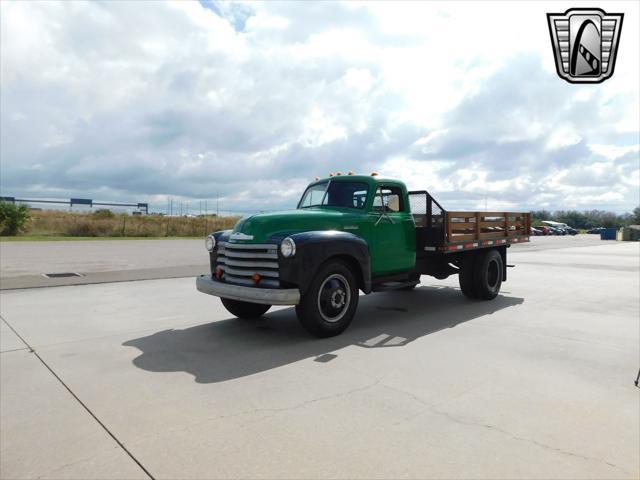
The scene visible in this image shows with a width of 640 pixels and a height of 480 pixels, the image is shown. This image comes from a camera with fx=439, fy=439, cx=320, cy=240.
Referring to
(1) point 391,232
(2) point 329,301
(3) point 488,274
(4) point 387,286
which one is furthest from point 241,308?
(3) point 488,274

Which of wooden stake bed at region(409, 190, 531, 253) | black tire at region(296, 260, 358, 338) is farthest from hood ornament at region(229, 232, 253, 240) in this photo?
wooden stake bed at region(409, 190, 531, 253)

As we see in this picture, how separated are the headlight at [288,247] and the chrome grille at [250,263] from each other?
16 cm

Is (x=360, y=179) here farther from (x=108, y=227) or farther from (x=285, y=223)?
(x=108, y=227)

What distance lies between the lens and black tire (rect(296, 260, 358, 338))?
5211 millimetres

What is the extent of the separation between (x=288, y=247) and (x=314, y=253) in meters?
0.34

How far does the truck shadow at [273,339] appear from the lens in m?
4.42

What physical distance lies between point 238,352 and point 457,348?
96.7 inches

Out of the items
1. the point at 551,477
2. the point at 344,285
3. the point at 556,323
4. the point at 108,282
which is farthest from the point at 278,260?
the point at 108,282

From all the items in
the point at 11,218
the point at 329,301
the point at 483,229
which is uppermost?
the point at 11,218

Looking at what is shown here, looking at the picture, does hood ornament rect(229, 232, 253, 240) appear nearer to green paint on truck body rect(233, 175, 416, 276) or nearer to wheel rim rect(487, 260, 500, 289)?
green paint on truck body rect(233, 175, 416, 276)

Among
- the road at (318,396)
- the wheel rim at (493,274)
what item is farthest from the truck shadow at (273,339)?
the wheel rim at (493,274)

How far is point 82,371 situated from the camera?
4.20 meters

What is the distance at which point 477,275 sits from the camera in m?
8.01

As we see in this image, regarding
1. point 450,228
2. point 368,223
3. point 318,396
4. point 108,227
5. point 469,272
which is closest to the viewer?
point 318,396
